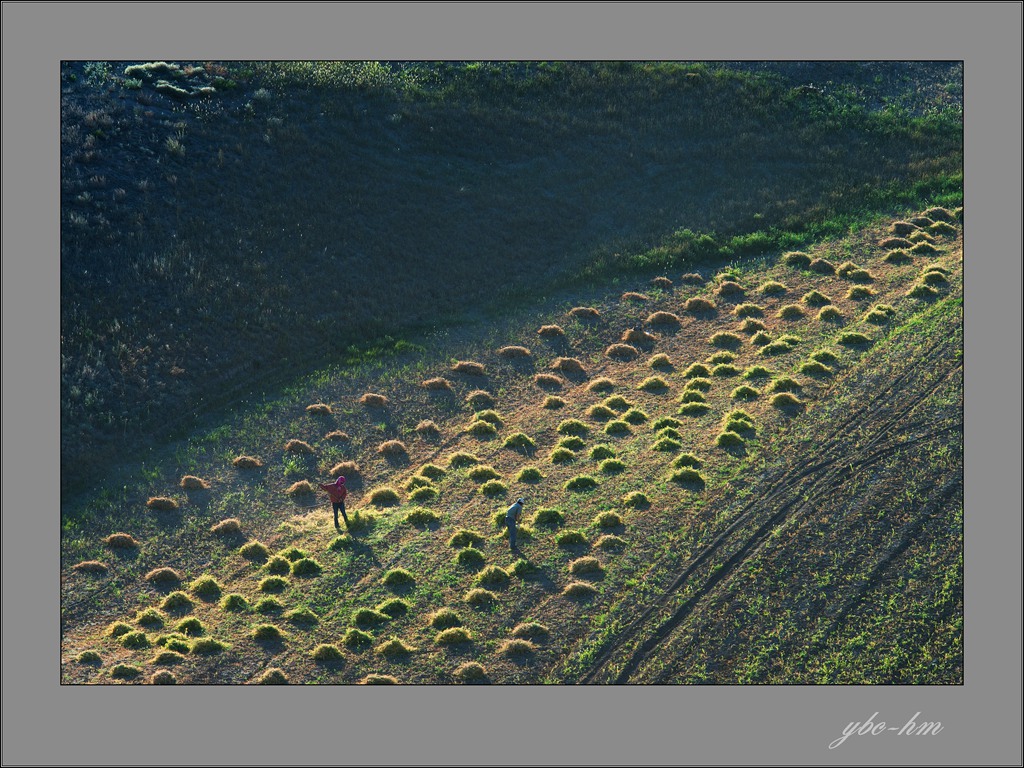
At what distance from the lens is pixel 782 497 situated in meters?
32.8

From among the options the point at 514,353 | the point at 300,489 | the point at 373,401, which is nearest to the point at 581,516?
the point at 300,489

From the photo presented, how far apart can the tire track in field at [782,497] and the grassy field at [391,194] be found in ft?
34.8

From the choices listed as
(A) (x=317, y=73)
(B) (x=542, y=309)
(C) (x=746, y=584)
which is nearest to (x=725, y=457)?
(C) (x=746, y=584)

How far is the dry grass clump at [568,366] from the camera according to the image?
4040 cm

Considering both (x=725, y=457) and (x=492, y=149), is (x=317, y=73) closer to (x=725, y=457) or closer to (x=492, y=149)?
(x=492, y=149)

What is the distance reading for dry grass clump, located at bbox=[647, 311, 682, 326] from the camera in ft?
140

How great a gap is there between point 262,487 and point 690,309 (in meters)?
15.8

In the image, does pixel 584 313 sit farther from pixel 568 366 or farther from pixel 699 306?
pixel 699 306

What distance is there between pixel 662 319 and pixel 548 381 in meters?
5.18

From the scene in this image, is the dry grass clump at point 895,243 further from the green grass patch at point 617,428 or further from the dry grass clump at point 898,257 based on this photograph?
the green grass patch at point 617,428

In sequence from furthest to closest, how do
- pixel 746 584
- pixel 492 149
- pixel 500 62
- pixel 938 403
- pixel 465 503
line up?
pixel 500 62
pixel 492 149
pixel 938 403
pixel 465 503
pixel 746 584

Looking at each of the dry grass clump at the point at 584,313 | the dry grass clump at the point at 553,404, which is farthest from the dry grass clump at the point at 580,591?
the dry grass clump at the point at 584,313

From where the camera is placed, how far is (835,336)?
40.6m

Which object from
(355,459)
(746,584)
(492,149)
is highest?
(492,149)
